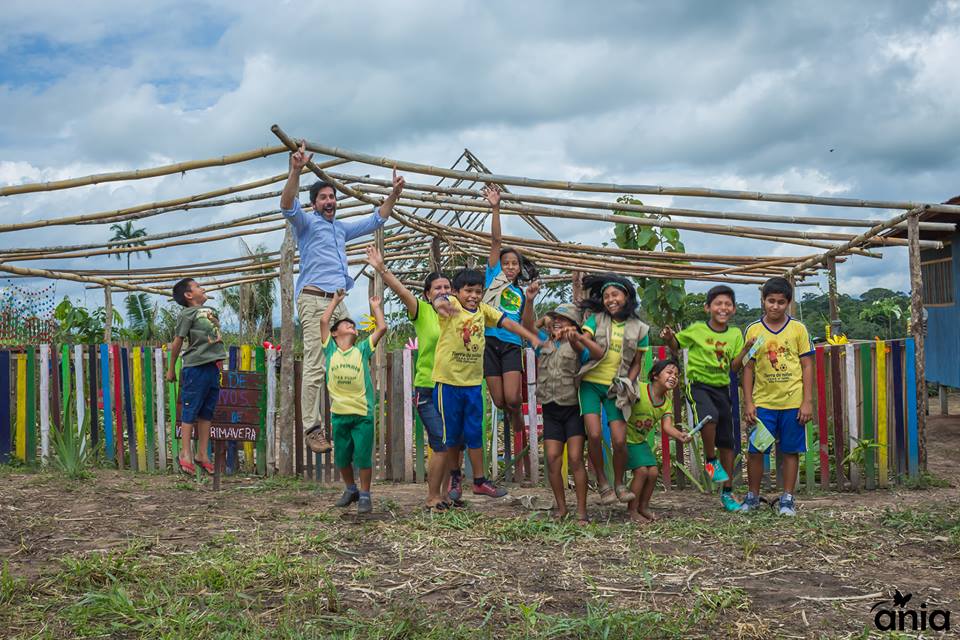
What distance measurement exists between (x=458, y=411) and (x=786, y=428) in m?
2.33

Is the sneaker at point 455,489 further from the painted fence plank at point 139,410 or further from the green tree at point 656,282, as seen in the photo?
the green tree at point 656,282

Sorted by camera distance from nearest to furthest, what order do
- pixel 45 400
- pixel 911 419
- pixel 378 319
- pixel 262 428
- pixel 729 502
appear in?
pixel 378 319, pixel 729 502, pixel 911 419, pixel 262 428, pixel 45 400

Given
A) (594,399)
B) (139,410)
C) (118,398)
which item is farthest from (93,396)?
(594,399)

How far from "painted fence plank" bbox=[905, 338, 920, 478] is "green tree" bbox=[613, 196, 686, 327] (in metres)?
5.71

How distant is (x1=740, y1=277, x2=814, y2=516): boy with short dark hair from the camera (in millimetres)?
5875

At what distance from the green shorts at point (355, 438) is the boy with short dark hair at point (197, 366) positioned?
72.6 inches

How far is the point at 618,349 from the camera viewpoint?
564cm

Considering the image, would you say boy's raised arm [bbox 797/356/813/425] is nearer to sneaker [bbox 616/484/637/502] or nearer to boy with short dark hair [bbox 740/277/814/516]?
boy with short dark hair [bbox 740/277/814/516]

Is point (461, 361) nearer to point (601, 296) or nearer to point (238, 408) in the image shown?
point (601, 296)

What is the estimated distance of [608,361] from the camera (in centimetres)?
561

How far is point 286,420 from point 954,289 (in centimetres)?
1049

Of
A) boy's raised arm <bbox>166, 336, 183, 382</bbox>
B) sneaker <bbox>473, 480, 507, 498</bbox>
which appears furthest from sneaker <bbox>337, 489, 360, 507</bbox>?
boy's raised arm <bbox>166, 336, 183, 382</bbox>

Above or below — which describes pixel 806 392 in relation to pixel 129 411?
above

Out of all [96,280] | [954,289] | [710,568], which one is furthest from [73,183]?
[954,289]
